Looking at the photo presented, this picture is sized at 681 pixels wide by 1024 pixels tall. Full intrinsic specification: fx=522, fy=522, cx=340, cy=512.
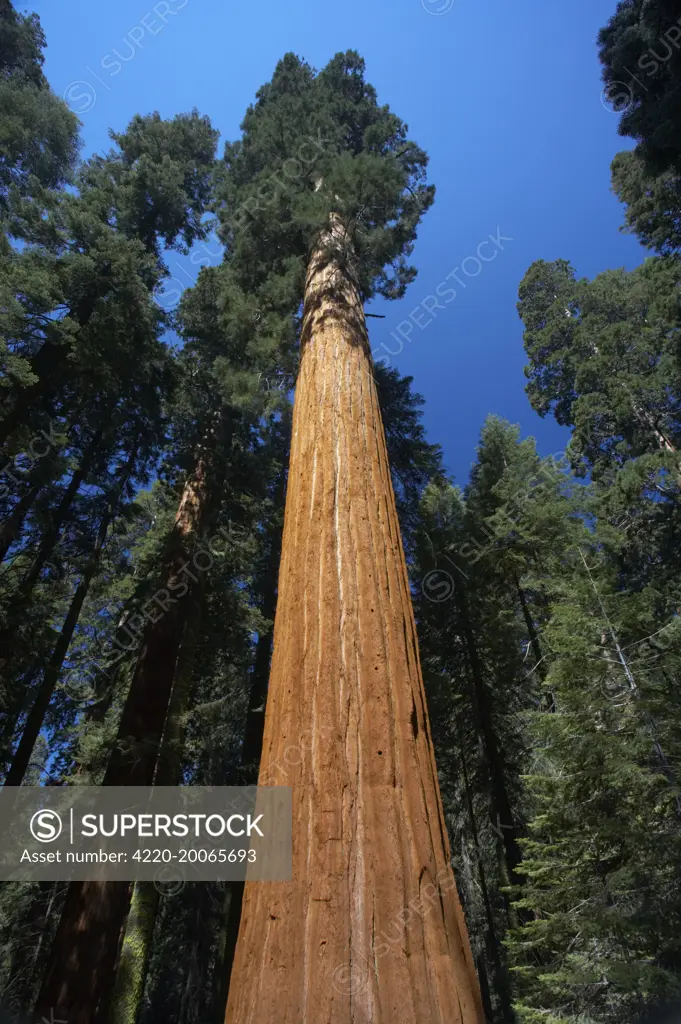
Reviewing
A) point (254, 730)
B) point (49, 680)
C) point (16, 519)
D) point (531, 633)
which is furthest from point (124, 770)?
point (531, 633)

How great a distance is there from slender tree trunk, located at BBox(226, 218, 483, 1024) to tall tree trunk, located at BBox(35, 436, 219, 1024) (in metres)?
5.69

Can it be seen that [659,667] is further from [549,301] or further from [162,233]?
[549,301]

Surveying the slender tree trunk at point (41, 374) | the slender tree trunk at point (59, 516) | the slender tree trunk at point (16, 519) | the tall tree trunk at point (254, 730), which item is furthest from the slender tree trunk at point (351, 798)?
the slender tree trunk at point (16, 519)

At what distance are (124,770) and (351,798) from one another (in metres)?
6.52

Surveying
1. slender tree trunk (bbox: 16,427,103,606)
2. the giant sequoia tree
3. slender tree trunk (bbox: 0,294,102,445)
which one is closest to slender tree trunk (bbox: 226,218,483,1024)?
the giant sequoia tree

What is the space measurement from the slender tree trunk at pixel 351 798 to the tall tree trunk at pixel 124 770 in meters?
5.69

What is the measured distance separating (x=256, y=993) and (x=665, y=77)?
12.4 meters

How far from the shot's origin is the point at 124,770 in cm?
709

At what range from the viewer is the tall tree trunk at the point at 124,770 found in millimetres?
5590

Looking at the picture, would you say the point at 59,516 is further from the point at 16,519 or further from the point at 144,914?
the point at 144,914

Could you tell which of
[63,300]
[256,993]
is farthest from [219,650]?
[256,993]

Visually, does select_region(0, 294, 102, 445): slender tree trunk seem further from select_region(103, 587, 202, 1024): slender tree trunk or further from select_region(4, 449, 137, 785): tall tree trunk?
select_region(103, 587, 202, 1024): slender tree trunk

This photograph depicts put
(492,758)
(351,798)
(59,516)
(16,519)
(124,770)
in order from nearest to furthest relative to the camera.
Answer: (351,798), (124,770), (16,519), (492,758), (59,516)

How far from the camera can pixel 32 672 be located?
967 cm
